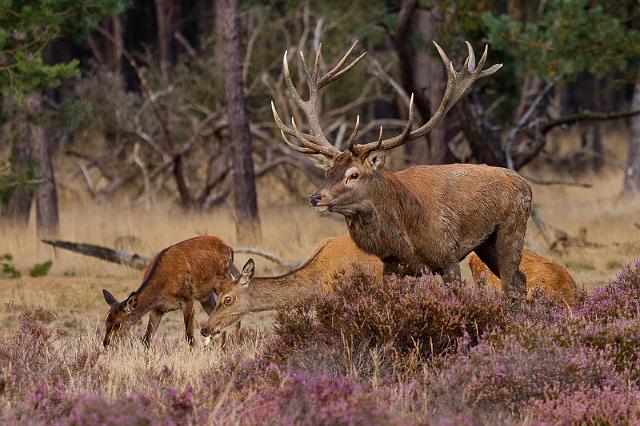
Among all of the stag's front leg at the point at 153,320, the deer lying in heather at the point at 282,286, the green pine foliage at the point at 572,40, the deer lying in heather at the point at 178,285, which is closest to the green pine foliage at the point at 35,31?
the deer lying in heather at the point at 178,285

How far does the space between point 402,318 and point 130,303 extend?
310cm

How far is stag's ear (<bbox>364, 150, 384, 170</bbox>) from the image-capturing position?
27.9ft

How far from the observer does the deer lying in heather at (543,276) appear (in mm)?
9805

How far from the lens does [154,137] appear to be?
2509cm

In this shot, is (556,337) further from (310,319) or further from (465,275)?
(465,275)

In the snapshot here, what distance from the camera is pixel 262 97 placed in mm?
25188

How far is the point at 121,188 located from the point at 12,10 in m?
10.6

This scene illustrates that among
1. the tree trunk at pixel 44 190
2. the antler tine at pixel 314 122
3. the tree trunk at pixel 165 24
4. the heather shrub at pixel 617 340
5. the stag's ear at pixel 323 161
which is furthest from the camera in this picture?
the tree trunk at pixel 165 24

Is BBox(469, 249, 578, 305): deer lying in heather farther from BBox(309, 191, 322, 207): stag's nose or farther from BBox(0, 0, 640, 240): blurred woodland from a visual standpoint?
BBox(0, 0, 640, 240): blurred woodland

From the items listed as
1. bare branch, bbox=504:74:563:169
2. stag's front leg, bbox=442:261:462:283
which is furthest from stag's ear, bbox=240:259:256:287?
bare branch, bbox=504:74:563:169

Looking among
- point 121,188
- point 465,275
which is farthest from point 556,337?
point 121,188

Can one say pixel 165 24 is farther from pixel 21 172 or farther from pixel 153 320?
pixel 153 320

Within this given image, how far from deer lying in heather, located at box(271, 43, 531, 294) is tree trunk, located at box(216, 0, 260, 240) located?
8144 millimetres

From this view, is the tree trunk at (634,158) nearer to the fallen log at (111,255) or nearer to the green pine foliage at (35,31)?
the fallen log at (111,255)
